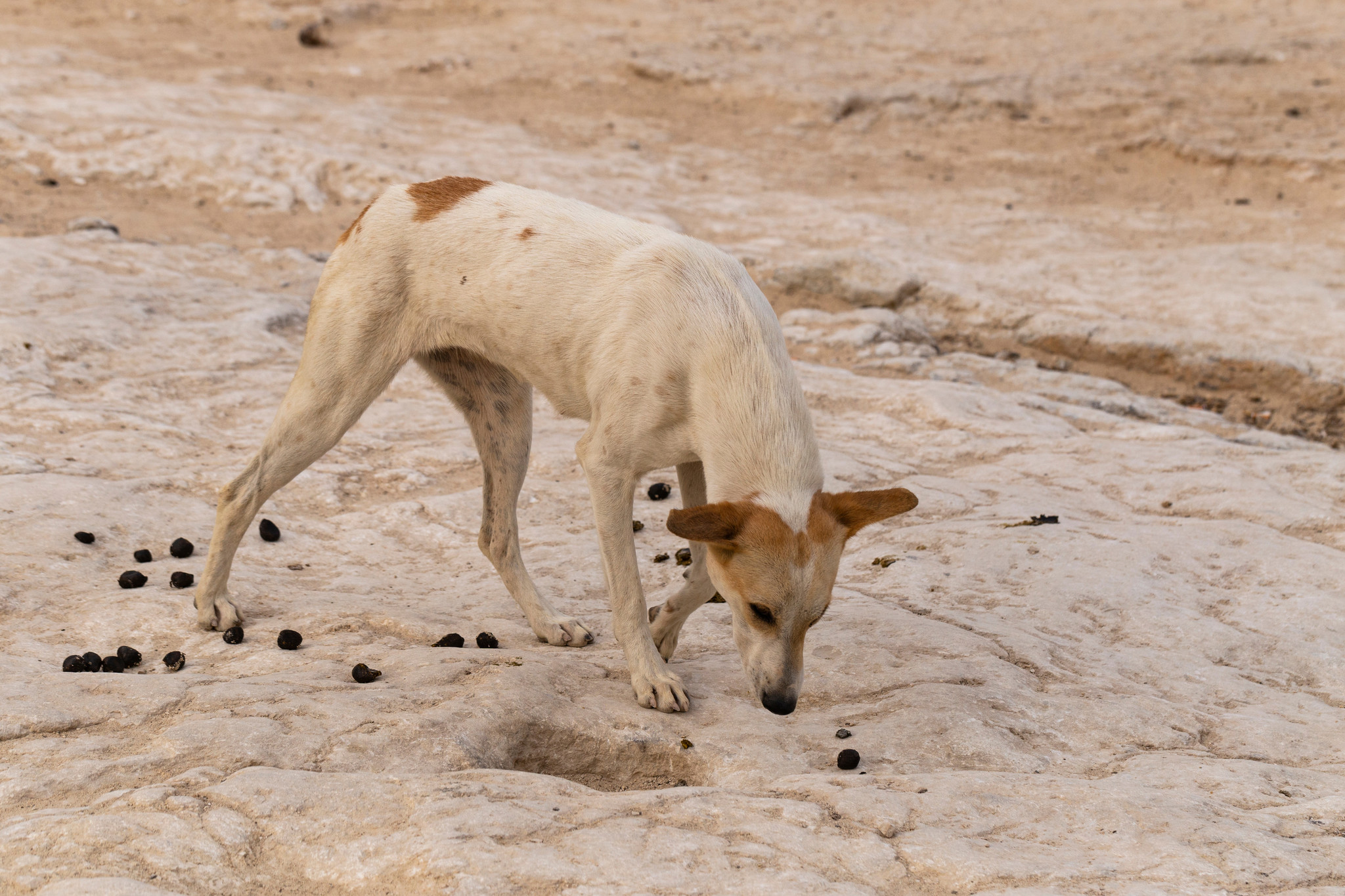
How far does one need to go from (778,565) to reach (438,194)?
7.38 ft

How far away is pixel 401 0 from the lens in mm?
16594

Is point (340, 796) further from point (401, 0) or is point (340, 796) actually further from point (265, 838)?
point (401, 0)

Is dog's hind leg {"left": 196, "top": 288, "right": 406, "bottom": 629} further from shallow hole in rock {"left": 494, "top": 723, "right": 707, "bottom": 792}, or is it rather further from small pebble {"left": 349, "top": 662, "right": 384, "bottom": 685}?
shallow hole in rock {"left": 494, "top": 723, "right": 707, "bottom": 792}

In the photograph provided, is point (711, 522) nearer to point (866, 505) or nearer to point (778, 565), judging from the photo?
point (778, 565)

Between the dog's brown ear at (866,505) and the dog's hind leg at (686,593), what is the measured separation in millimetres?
707

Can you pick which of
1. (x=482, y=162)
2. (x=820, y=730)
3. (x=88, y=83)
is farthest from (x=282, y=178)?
(x=820, y=730)

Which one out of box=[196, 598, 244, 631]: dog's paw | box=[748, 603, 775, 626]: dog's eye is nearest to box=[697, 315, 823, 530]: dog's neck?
box=[748, 603, 775, 626]: dog's eye

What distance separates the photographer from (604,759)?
3.79m

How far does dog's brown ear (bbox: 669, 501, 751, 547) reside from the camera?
11.2 ft

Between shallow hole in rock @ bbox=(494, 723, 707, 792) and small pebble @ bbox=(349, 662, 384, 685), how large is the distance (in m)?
0.71

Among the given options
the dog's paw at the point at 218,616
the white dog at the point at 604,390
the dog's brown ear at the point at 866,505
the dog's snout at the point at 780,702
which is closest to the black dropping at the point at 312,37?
the white dog at the point at 604,390

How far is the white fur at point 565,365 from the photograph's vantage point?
3.86 meters

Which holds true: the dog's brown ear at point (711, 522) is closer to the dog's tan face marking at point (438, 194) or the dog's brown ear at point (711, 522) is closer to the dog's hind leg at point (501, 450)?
the dog's hind leg at point (501, 450)

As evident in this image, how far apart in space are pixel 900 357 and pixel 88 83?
31.6 feet
